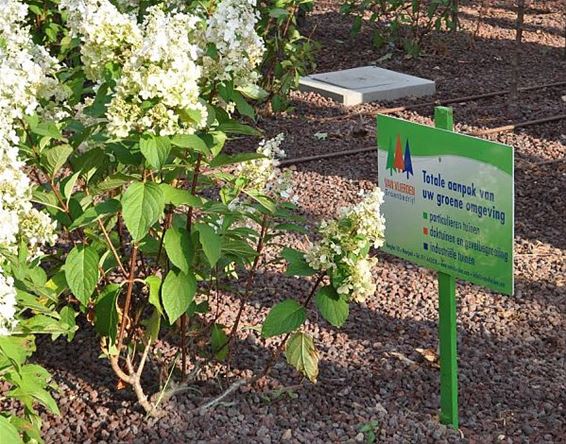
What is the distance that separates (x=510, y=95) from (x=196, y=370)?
17.8ft

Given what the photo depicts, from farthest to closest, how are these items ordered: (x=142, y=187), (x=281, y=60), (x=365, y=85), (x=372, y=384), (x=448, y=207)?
(x=365, y=85) → (x=281, y=60) → (x=372, y=384) → (x=448, y=207) → (x=142, y=187)

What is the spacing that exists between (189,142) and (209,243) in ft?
1.10

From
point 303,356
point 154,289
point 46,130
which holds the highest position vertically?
point 46,130

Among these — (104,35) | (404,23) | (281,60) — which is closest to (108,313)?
(104,35)

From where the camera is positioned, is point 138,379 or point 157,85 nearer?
point 157,85

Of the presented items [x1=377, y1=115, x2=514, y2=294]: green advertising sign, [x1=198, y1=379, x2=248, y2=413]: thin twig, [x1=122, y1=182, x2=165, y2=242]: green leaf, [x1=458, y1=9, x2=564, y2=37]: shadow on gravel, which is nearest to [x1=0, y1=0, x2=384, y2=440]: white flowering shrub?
[x1=122, y1=182, x2=165, y2=242]: green leaf

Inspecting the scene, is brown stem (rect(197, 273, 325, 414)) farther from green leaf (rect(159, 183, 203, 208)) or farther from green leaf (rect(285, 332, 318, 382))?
green leaf (rect(159, 183, 203, 208))

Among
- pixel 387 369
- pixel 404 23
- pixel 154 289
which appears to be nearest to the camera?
pixel 154 289

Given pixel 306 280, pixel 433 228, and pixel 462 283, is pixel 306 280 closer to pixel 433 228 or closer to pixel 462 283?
pixel 462 283

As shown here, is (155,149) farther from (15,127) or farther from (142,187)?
(15,127)

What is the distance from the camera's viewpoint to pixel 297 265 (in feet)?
11.3

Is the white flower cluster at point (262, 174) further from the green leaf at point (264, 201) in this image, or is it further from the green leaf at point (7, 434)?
the green leaf at point (7, 434)

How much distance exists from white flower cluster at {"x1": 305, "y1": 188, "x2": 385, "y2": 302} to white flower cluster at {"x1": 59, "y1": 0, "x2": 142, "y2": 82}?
80cm

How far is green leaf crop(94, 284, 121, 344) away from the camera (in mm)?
3357
